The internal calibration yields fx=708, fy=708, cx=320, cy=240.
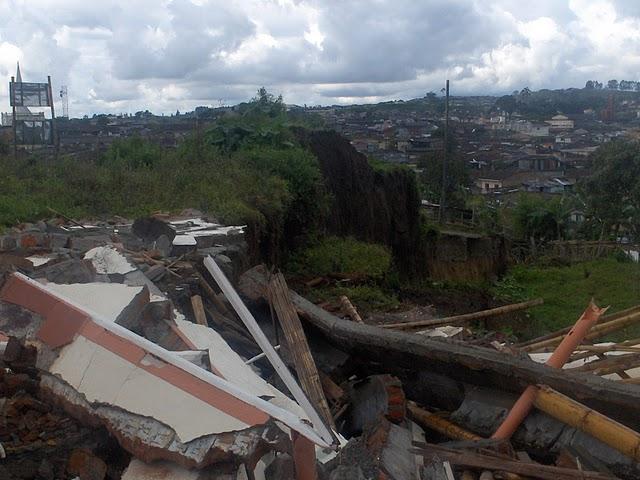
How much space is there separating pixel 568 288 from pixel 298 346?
12764 millimetres

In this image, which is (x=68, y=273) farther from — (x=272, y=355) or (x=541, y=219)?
(x=541, y=219)

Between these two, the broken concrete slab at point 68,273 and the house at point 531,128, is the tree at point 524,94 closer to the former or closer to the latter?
the house at point 531,128

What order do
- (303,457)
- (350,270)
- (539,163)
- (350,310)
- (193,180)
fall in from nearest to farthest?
(303,457), (350,310), (193,180), (350,270), (539,163)

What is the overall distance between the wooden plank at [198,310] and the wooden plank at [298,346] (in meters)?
0.49

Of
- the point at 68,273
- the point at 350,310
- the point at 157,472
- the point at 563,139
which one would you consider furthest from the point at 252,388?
the point at 563,139

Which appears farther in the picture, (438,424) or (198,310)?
(198,310)

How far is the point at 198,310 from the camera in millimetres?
4566

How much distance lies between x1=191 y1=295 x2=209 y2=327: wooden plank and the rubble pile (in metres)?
0.01

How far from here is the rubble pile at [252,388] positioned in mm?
2709

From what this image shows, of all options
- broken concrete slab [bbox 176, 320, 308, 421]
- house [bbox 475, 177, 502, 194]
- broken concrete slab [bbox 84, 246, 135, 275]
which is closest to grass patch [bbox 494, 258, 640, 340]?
broken concrete slab [bbox 84, 246, 135, 275]

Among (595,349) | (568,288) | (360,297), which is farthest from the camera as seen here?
A: (568,288)

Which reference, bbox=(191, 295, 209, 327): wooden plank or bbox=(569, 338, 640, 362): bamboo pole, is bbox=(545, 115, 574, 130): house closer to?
bbox=(569, 338, 640, 362): bamboo pole

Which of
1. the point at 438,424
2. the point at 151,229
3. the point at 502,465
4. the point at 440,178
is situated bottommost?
the point at 440,178

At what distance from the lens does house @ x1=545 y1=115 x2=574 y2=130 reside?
5269 cm
